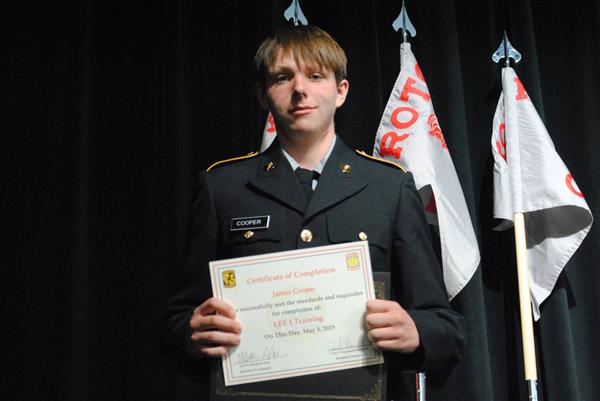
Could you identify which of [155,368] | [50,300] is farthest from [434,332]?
[50,300]

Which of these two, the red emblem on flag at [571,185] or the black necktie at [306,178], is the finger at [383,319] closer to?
the black necktie at [306,178]

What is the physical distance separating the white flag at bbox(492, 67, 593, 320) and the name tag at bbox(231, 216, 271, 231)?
1239 mm

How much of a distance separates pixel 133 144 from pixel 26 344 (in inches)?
28.7

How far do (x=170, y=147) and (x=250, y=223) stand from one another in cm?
119

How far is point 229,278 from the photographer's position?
4.13ft

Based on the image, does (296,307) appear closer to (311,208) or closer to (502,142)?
(311,208)

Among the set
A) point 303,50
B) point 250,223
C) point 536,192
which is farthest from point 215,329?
point 536,192

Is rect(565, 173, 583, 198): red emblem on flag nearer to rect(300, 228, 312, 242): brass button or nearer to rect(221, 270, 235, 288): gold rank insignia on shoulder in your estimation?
rect(300, 228, 312, 242): brass button

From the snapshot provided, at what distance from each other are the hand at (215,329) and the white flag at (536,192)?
144cm

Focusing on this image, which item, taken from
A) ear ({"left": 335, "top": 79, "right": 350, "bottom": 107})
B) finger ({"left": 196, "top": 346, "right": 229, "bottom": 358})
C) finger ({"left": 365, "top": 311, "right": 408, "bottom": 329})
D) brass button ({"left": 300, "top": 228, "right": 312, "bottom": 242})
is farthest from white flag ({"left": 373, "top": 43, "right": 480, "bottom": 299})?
finger ({"left": 196, "top": 346, "right": 229, "bottom": 358})

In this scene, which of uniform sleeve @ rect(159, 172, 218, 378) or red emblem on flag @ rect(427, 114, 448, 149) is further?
red emblem on flag @ rect(427, 114, 448, 149)

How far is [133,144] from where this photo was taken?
260cm

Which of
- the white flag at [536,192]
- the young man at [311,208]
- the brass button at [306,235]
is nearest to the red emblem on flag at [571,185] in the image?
the white flag at [536,192]
